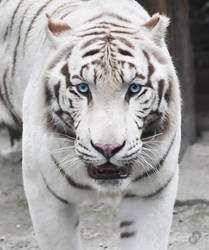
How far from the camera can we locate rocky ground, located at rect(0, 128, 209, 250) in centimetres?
393

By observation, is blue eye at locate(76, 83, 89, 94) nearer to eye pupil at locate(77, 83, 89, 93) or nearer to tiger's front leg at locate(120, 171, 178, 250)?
eye pupil at locate(77, 83, 89, 93)

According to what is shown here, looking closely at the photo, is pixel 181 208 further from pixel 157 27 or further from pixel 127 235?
pixel 157 27

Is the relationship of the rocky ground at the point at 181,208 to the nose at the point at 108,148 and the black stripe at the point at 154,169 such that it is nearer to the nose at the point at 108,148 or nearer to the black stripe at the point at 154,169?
the black stripe at the point at 154,169

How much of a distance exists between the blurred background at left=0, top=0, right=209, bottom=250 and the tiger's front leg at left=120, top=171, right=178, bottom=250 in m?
0.85

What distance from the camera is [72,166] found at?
277 cm

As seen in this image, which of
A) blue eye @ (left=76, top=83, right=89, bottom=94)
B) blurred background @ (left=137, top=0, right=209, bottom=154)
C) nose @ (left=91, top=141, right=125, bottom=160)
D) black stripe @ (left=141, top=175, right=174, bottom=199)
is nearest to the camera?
nose @ (left=91, top=141, right=125, bottom=160)

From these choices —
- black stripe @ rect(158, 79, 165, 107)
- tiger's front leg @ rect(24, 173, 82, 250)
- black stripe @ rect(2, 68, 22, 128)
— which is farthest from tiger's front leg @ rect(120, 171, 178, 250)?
black stripe @ rect(2, 68, 22, 128)

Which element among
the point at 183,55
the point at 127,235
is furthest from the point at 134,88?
the point at 183,55

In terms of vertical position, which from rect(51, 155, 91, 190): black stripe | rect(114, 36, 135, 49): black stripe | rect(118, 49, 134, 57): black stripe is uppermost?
rect(114, 36, 135, 49): black stripe

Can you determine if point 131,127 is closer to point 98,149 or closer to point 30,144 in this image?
point 98,149

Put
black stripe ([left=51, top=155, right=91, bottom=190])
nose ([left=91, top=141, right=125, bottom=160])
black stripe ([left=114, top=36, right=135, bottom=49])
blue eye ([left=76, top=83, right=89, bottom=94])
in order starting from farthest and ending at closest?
black stripe ([left=51, top=155, right=91, bottom=190]) < black stripe ([left=114, top=36, right=135, bottom=49]) < blue eye ([left=76, top=83, right=89, bottom=94]) < nose ([left=91, top=141, right=125, bottom=160])

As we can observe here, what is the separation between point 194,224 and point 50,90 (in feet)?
5.53

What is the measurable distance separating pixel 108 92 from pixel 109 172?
1.01 feet

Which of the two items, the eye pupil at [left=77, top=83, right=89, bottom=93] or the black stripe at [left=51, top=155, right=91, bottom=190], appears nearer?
the eye pupil at [left=77, top=83, right=89, bottom=93]
